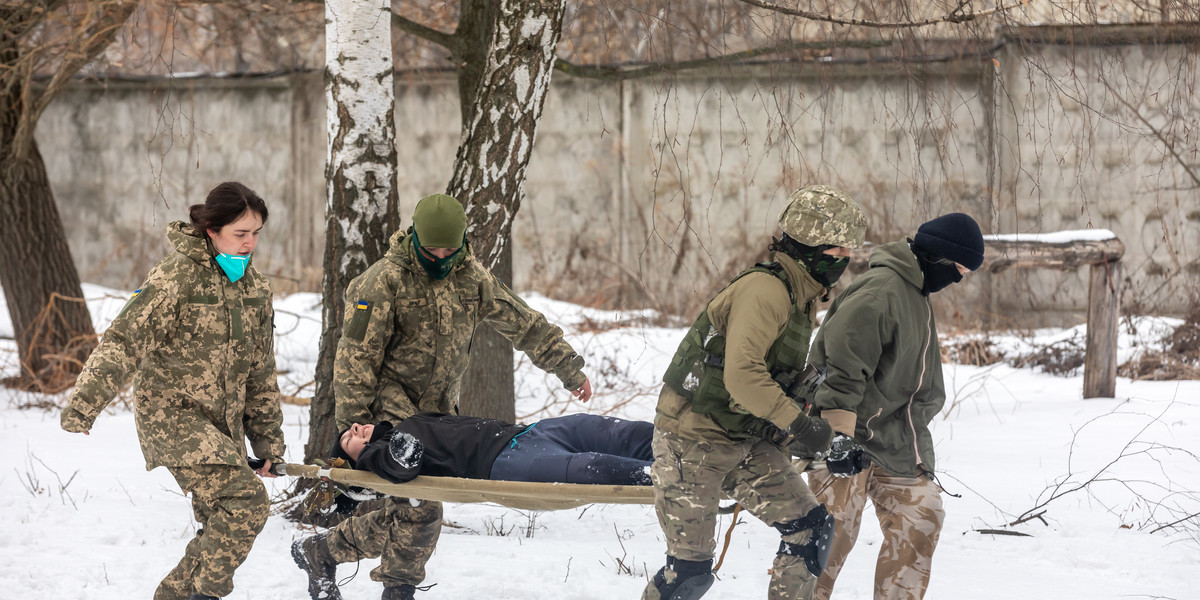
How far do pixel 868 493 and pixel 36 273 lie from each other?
26.3 ft

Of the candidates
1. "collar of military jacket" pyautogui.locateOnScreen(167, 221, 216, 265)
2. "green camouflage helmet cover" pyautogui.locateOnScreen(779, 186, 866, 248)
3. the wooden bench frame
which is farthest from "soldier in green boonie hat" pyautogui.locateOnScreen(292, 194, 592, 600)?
the wooden bench frame

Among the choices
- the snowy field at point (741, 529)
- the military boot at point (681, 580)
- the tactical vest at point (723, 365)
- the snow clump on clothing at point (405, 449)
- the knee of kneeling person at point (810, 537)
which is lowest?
the snowy field at point (741, 529)

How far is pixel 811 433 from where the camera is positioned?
10.1ft

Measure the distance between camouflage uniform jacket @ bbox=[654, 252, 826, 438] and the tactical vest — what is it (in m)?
0.03

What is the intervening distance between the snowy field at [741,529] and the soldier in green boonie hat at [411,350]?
1.43 feet

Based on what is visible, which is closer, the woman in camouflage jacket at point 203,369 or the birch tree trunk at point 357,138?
the woman in camouflage jacket at point 203,369

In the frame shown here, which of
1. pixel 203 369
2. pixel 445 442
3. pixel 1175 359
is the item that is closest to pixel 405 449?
pixel 445 442

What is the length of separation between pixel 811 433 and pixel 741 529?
2474mm

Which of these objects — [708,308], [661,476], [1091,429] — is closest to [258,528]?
[661,476]

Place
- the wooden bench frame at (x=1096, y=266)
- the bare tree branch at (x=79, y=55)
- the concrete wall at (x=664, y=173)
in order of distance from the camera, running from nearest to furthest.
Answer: the wooden bench frame at (x=1096, y=266) < the bare tree branch at (x=79, y=55) < the concrete wall at (x=664, y=173)

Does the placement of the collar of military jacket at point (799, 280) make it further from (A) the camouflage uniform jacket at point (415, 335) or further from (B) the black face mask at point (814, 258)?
(A) the camouflage uniform jacket at point (415, 335)

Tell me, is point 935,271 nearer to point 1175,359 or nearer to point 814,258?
point 814,258

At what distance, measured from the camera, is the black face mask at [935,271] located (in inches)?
137

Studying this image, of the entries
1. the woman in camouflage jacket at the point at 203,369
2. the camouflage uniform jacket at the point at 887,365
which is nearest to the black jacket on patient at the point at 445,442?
the woman in camouflage jacket at the point at 203,369
